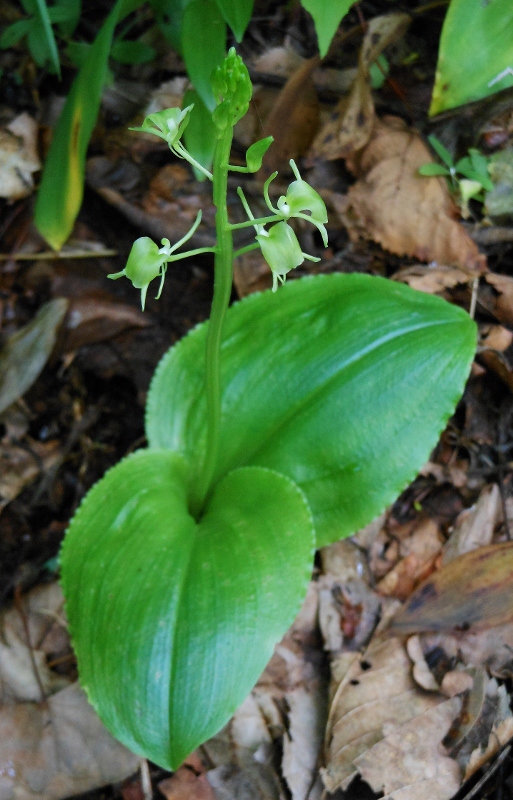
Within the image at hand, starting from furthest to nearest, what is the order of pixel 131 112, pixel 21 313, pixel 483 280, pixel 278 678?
1. pixel 131 112
2. pixel 21 313
3. pixel 483 280
4. pixel 278 678

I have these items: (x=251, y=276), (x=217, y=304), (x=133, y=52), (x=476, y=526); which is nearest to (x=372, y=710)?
(x=476, y=526)

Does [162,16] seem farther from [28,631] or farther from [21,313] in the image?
[28,631]

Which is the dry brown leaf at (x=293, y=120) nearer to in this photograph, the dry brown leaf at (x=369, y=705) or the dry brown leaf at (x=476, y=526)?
the dry brown leaf at (x=476, y=526)

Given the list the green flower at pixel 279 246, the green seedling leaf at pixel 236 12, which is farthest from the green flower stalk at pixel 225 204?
the green seedling leaf at pixel 236 12

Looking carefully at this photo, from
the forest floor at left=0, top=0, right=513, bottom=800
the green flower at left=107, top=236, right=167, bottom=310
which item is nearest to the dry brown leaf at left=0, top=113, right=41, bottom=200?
the forest floor at left=0, top=0, right=513, bottom=800

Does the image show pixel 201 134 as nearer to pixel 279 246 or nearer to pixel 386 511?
pixel 279 246

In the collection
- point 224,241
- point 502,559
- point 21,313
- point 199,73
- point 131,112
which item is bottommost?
point 502,559

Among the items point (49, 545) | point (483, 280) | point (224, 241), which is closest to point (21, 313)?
point (49, 545)
